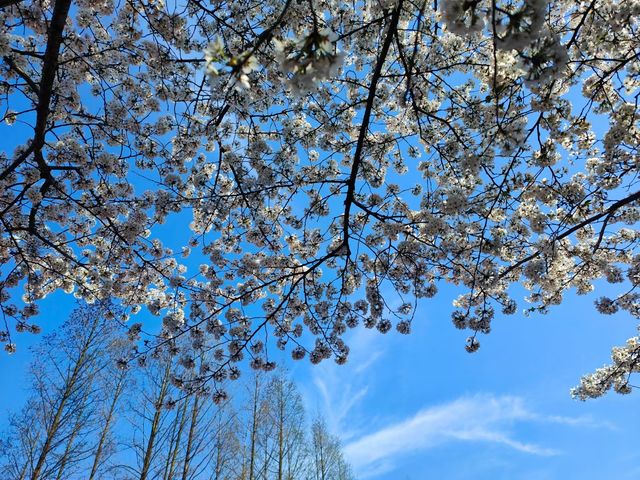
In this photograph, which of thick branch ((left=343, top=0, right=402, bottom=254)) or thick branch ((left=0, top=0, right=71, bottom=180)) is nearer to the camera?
thick branch ((left=343, top=0, right=402, bottom=254))

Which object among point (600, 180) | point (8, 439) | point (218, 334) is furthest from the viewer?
point (8, 439)

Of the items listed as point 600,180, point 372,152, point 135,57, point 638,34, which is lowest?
point 600,180

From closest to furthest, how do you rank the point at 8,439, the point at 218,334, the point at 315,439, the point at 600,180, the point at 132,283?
the point at 600,180 < the point at 218,334 < the point at 132,283 < the point at 8,439 < the point at 315,439

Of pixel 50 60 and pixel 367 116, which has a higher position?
pixel 50 60

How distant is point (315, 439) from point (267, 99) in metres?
17.5

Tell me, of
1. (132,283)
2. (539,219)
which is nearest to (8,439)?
(132,283)

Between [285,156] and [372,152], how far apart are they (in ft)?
4.03

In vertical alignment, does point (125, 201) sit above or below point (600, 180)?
above

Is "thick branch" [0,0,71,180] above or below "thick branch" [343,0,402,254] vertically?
above

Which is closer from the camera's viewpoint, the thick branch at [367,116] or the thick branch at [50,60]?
Result: the thick branch at [367,116]

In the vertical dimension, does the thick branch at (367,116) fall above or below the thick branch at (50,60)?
below

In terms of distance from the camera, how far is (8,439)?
9.27 m

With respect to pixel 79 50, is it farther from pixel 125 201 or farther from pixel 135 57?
pixel 125 201

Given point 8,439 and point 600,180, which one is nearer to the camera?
point 600,180
